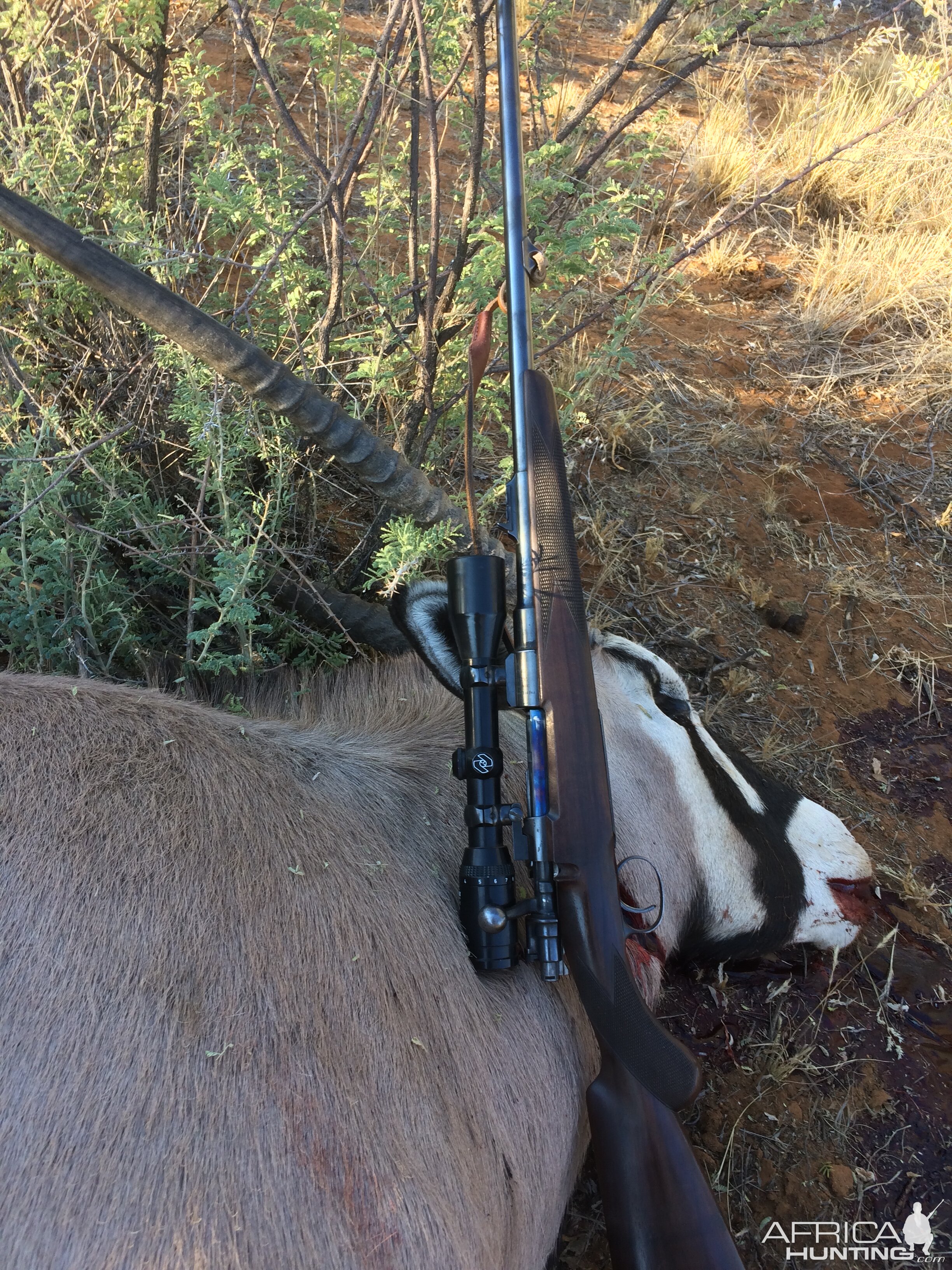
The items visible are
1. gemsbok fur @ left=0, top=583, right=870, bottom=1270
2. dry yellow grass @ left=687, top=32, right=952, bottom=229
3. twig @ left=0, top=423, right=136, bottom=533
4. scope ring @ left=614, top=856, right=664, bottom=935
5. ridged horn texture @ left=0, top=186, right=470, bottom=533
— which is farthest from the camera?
dry yellow grass @ left=687, top=32, right=952, bottom=229

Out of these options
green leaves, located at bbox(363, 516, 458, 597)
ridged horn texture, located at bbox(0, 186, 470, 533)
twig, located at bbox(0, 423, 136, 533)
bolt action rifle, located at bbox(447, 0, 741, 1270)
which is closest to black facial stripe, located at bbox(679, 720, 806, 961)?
bolt action rifle, located at bbox(447, 0, 741, 1270)

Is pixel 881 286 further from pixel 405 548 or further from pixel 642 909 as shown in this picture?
pixel 642 909

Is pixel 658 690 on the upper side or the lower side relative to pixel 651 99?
lower

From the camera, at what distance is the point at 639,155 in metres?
2.22

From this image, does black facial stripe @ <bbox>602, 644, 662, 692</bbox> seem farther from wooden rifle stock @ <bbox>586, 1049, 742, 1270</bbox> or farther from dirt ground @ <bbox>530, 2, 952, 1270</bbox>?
wooden rifle stock @ <bbox>586, 1049, 742, 1270</bbox>

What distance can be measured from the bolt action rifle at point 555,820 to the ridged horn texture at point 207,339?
240 mm

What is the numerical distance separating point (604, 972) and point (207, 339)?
4.21 feet

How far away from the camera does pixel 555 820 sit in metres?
1.59

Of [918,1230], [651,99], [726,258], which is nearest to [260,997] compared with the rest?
[918,1230]

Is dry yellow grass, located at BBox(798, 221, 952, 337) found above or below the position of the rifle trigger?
above

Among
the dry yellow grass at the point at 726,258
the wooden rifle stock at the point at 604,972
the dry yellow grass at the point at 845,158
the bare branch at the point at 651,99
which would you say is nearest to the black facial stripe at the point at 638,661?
the wooden rifle stock at the point at 604,972

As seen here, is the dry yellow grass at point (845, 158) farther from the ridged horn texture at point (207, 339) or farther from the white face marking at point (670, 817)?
the ridged horn texture at point (207, 339)

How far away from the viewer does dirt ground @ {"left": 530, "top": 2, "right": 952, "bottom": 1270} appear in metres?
1.99

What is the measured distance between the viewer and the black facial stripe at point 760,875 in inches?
79.9
